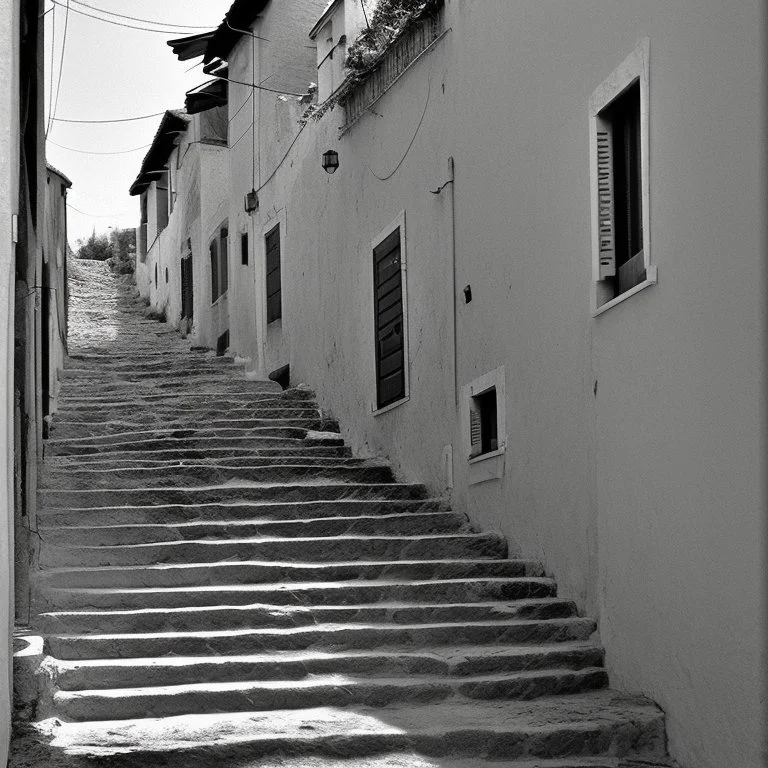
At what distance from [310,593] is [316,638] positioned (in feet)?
1.81

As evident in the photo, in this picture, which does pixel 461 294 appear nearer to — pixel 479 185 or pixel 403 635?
pixel 479 185

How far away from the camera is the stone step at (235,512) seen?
8.88 metres

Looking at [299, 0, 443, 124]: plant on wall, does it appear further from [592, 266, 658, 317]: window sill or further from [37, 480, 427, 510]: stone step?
[592, 266, 658, 317]: window sill

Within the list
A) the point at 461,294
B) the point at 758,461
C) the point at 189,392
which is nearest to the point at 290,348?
the point at 189,392

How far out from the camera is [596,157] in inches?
283

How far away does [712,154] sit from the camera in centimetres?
570

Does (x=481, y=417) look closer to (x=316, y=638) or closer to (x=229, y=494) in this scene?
(x=229, y=494)

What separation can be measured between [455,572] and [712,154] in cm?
355

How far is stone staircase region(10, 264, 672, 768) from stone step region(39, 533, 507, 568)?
13 millimetres

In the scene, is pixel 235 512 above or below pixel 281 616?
above

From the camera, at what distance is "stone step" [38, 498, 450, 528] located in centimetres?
888

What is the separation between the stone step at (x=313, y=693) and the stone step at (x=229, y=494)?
9.82ft

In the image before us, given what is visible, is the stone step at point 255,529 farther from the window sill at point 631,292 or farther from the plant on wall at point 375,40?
the plant on wall at point 375,40

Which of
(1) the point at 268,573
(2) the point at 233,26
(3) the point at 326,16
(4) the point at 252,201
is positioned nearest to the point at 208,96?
(2) the point at 233,26
